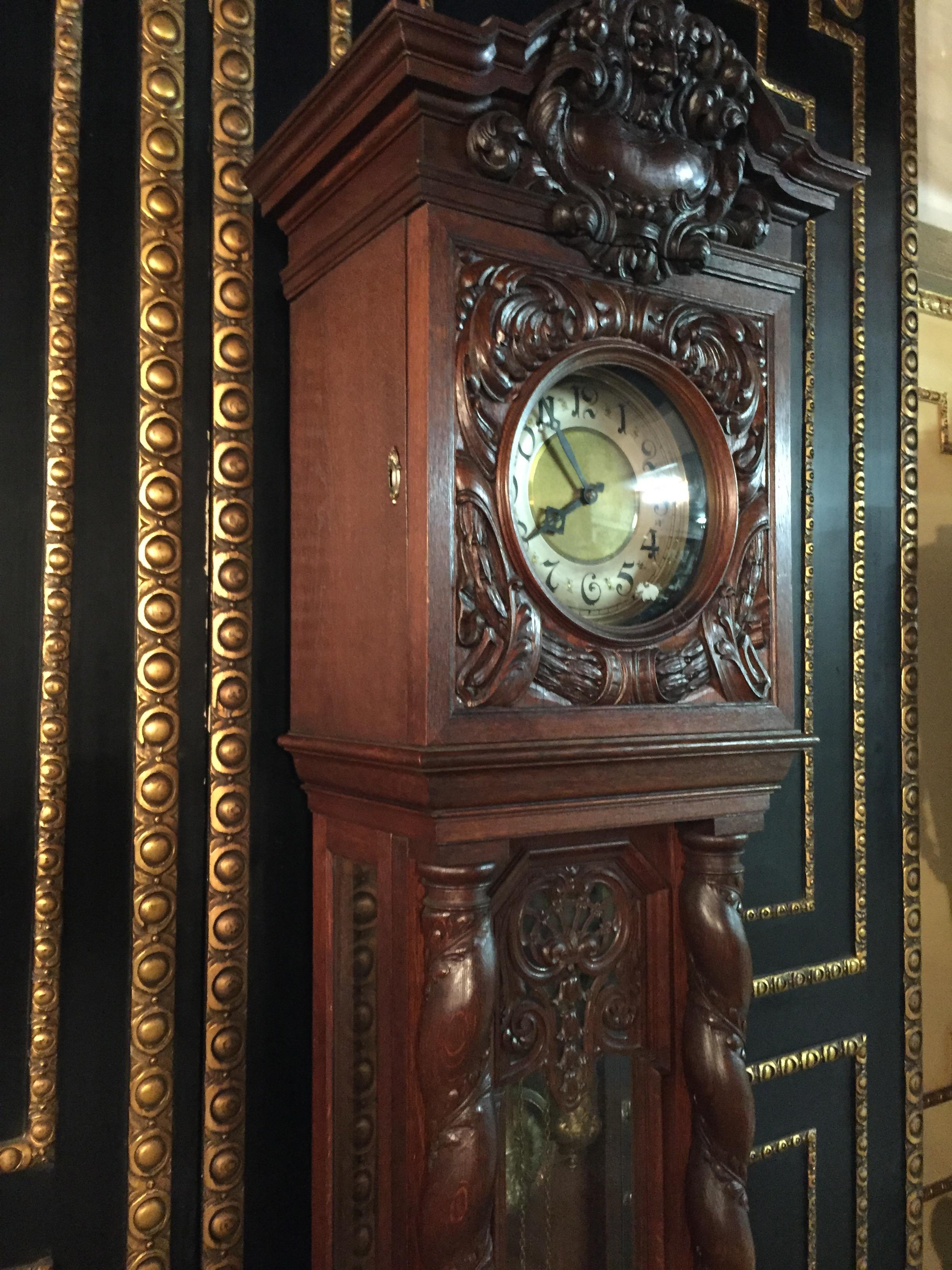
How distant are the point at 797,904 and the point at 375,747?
2.96 feet

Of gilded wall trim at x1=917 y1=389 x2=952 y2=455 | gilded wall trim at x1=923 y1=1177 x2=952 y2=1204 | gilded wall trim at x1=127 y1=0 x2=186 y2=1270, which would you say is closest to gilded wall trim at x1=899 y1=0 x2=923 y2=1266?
gilded wall trim at x1=923 y1=1177 x2=952 y2=1204

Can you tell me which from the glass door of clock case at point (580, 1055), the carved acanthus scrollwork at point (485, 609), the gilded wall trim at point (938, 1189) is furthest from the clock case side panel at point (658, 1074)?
the gilded wall trim at point (938, 1189)

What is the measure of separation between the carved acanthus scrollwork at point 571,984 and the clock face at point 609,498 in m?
0.28

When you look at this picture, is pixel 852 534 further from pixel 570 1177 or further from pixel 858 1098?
pixel 570 1177

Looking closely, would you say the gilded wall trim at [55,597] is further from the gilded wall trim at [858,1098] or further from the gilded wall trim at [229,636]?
the gilded wall trim at [858,1098]

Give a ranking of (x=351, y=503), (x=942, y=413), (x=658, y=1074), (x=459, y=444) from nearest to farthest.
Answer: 1. (x=459, y=444)
2. (x=351, y=503)
3. (x=658, y=1074)
4. (x=942, y=413)

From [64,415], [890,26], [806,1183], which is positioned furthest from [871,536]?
[64,415]

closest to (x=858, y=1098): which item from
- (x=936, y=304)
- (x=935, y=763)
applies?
(x=935, y=763)

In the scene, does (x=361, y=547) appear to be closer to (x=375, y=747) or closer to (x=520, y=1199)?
(x=375, y=747)

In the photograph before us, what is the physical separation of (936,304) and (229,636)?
1821 mm

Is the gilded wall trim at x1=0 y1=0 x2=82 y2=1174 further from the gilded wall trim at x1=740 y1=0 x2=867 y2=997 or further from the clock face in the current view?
the gilded wall trim at x1=740 y1=0 x2=867 y2=997

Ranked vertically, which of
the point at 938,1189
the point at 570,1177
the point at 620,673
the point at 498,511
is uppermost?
the point at 498,511

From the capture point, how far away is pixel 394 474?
92cm

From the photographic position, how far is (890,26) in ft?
5.66
